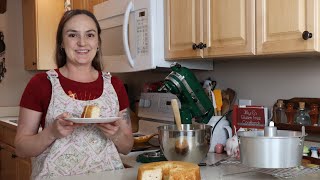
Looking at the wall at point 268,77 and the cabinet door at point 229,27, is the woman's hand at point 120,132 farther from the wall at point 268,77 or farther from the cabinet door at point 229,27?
the wall at point 268,77

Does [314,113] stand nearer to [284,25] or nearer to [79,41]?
[284,25]

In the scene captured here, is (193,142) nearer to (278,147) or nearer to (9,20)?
(278,147)

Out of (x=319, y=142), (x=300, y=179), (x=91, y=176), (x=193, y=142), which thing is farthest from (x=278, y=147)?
(x=91, y=176)

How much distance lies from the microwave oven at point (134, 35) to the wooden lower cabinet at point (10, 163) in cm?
111

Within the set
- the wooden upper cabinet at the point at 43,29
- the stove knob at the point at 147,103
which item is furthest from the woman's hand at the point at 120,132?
the wooden upper cabinet at the point at 43,29

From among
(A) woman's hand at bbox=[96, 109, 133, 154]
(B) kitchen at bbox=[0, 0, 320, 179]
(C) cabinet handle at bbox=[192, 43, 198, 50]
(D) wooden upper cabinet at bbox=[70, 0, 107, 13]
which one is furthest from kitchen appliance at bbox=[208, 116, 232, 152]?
(D) wooden upper cabinet at bbox=[70, 0, 107, 13]

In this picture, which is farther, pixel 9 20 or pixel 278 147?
pixel 9 20

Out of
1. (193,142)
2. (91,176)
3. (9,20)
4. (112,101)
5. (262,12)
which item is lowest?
(91,176)

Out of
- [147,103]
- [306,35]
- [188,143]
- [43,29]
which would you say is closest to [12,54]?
[43,29]

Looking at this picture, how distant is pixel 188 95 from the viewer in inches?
77.0

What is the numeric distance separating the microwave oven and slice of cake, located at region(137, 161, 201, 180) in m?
0.86

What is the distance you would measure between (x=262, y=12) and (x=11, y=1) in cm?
330

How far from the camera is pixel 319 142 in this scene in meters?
1.68

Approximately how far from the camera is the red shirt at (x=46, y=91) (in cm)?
151
